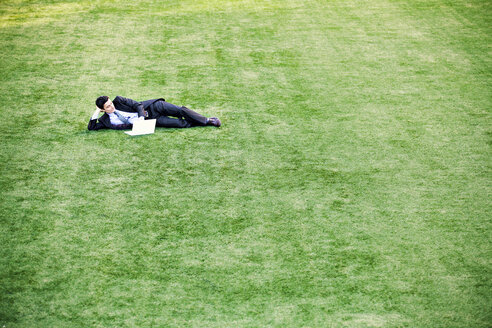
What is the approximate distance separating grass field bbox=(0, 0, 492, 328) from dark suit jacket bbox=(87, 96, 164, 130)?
0.14 meters

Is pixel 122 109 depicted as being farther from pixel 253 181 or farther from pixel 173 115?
pixel 253 181

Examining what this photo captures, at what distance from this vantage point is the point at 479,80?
6562 millimetres

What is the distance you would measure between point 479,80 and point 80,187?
19.2 ft

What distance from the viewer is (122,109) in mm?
5402

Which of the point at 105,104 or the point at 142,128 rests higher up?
the point at 105,104

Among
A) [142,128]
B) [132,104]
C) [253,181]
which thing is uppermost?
[132,104]

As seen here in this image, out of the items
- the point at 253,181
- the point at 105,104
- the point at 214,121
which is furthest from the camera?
the point at 214,121

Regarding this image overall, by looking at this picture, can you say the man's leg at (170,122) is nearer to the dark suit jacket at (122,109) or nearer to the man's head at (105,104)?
the dark suit jacket at (122,109)

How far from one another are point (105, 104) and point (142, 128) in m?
0.52

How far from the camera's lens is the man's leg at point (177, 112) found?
5402 millimetres

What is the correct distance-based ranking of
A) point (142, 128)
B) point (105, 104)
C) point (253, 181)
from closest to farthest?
1. point (253, 181)
2. point (105, 104)
3. point (142, 128)

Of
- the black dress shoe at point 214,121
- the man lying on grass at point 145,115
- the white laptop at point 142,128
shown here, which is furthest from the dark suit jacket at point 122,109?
the black dress shoe at point 214,121

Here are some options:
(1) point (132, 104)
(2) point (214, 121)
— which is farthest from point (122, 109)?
(2) point (214, 121)

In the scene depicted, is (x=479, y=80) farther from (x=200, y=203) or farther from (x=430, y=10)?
(x=200, y=203)
